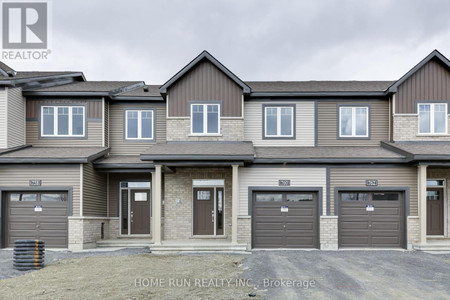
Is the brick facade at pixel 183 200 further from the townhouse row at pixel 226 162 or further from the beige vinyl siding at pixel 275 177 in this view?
the beige vinyl siding at pixel 275 177

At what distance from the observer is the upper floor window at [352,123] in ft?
61.6

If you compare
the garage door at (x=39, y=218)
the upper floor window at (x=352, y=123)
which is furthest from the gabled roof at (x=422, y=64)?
the garage door at (x=39, y=218)

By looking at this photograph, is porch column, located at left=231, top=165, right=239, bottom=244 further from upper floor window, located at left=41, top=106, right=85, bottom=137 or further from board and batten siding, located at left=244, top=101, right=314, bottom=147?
upper floor window, located at left=41, top=106, right=85, bottom=137

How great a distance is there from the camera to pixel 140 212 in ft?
63.9

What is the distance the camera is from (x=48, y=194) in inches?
672

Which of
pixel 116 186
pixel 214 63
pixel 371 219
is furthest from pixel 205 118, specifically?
pixel 371 219

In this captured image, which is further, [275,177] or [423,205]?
[275,177]

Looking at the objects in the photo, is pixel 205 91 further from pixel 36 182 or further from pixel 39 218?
pixel 39 218

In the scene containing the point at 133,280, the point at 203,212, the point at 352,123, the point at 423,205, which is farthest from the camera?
the point at 352,123

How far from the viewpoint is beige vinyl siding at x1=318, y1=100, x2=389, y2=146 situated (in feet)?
61.2

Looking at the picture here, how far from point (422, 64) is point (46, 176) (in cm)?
1522

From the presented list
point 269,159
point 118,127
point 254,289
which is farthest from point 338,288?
point 118,127

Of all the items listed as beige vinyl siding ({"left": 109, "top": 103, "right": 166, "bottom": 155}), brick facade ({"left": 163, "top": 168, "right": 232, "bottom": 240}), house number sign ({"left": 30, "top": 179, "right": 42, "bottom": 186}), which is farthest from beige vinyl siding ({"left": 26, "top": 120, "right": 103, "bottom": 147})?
brick facade ({"left": 163, "top": 168, "right": 232, "bottom": 240})

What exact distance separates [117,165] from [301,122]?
25.1 feet
